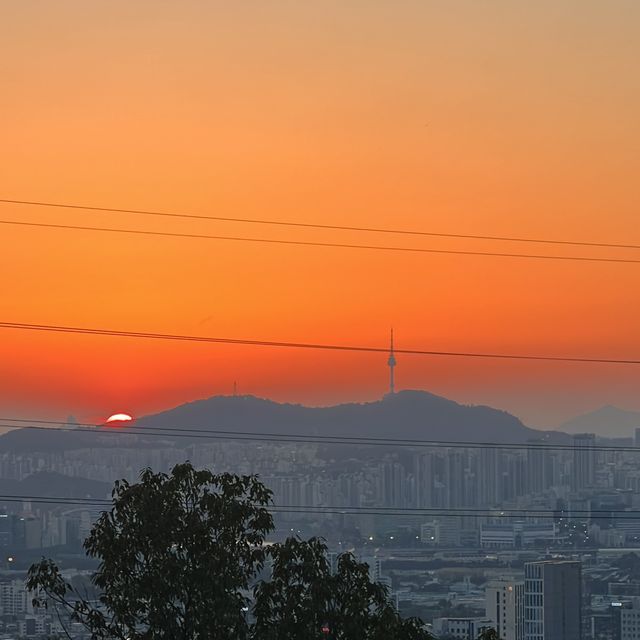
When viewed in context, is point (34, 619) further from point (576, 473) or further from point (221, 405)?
point (576, 473)

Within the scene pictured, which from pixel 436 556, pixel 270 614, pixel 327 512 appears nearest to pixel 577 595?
pixel 327 512

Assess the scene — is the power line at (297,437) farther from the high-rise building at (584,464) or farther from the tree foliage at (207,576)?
the tree foliage at (207,576)

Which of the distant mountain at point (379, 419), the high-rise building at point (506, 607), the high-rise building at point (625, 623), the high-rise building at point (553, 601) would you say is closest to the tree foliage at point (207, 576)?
the high-rise building at point (553, 601)

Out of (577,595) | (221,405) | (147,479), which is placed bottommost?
(577,595)

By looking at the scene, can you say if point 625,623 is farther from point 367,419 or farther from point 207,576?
point 207,576

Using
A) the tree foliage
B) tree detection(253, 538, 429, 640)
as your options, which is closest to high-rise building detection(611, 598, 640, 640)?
tree detection(253, 538, 429, 640)

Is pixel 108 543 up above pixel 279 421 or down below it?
below

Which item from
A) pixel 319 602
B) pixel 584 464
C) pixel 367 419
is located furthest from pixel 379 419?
pixel 319 602
